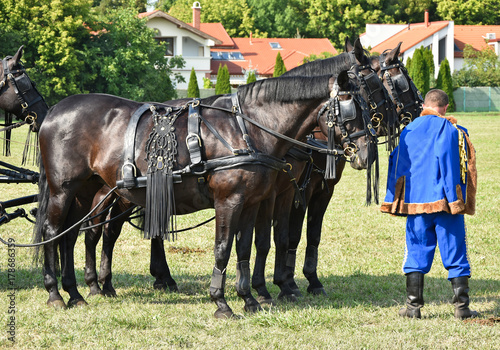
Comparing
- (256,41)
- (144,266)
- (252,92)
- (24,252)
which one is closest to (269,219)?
(252,92)

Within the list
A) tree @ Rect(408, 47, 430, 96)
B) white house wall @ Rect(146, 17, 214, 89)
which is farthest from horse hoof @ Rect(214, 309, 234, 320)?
white house wall @ Rect(146, 17, 214, 89)

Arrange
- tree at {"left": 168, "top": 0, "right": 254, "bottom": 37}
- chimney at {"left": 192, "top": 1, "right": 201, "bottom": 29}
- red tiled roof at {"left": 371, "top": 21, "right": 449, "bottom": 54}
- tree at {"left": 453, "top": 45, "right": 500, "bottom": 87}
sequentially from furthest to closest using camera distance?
1. tree at {"left": 168, "top": 0, "right": 254, "bottom": 37}
2. chimney at {"left": 192, "top": 1, "right": 201, "bottom": 29}
3. red tiled roof at {"left": 371, "top": 21, "right": 449, "bottom": 54}
4. tree at {"left": 453, "top": 45, "right": 500, "bottom": 87}

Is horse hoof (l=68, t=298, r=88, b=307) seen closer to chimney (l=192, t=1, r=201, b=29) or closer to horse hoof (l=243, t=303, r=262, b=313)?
horse hoof (l=243, t=303, r=262, b=313)

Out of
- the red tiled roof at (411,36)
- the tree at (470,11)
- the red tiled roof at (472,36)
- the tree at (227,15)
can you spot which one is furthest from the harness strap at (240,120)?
the tree at (227,15)

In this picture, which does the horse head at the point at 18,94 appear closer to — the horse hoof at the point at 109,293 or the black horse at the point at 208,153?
the black horse at the point at 208,153

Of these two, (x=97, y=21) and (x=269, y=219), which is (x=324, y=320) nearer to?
(x=269, y=219)

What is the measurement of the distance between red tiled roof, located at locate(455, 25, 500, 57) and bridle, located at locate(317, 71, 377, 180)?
5018cm

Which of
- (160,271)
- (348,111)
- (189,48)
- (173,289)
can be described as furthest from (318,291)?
(189,48)

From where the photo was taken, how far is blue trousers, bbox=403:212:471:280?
17.0 ft

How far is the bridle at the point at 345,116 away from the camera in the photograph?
5027mm

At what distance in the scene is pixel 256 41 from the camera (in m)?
57.1

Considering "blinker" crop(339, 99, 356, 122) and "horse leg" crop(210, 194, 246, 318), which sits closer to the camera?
"blinker" crop(339, 99, 356, 122)

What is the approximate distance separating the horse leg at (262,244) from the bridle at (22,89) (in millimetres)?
2560

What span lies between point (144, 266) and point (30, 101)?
2381mm
